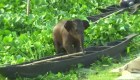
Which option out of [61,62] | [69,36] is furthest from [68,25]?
[61,62]

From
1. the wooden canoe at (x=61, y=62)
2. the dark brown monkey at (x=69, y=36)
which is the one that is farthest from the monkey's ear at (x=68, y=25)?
the wooden canoe at (x=61, y=62)

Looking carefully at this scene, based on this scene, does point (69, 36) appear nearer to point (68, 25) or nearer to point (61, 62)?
point (68, 25)

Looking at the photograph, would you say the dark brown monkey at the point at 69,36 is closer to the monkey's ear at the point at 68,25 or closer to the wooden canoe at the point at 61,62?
the monkey's ear at the point at 68,25

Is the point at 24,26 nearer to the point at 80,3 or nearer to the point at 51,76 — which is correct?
the point at 51,76

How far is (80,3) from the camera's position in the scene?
1794 centimetres

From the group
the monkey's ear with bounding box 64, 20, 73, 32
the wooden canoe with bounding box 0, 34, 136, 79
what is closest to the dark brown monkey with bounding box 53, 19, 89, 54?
the monkey's ear with bounding box 64, 20, 73, 32

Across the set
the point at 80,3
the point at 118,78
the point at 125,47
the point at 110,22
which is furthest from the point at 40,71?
the point at 80,3

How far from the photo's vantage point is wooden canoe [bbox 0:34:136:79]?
7.98 m

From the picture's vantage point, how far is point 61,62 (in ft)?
28.6

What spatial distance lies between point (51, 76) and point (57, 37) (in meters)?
1.70

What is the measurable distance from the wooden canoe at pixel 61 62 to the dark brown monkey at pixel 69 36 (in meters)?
0.26

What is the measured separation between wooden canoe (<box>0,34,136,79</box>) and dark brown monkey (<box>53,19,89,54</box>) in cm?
26

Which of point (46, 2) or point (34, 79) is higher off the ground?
point (46, 2)

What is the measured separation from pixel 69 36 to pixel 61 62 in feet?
2.89
